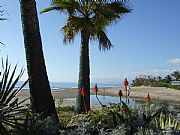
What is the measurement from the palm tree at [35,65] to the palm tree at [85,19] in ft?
20.3

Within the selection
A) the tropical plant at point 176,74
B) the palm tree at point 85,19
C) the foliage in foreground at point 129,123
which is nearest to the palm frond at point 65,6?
the palm tree at point 85,19

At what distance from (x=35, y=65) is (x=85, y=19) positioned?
710cm

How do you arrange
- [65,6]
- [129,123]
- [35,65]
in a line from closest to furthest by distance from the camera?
[129,123] → [35,65] → [65,6]

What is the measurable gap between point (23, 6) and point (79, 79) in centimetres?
689

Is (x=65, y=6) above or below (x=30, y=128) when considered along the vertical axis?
above

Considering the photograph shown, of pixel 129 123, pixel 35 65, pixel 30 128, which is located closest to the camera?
pixel 30 128

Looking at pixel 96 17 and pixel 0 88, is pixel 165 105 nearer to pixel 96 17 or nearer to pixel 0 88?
pixel 0 88

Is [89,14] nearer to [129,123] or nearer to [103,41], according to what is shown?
[103,41]

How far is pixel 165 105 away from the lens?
806 cm

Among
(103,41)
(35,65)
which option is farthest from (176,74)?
(35,65)

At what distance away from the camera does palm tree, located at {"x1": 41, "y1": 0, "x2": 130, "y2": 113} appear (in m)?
16.5

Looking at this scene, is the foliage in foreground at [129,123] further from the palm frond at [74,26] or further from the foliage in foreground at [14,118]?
the palm frond at [74,26]

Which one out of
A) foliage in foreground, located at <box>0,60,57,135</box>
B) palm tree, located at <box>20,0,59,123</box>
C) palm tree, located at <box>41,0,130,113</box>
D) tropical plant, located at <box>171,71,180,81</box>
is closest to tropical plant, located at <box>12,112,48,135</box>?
foliage in foreground, located at <box>0,60,57,135</box>

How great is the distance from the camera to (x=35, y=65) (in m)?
9.91
